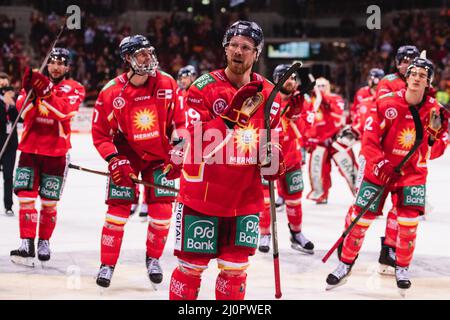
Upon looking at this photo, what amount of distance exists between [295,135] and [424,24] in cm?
1599

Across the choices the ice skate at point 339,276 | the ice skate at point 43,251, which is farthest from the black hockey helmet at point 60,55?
the ice skate at point 339,276

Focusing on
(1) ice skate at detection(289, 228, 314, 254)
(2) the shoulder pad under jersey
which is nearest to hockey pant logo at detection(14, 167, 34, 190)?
(1) ice skate at detection(289, 228, 314, 254)

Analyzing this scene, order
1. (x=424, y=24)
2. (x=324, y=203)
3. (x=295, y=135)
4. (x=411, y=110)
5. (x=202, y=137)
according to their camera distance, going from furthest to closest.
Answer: (x=424, y=24) → (x=324, y=203) → (x=295, y=135) → (x=411, y=110) → (x=202, y=137)

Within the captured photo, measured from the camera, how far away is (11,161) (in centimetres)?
839

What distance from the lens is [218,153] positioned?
377 cm

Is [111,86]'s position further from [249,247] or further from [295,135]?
[295,135]

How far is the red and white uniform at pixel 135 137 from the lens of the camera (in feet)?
17.3

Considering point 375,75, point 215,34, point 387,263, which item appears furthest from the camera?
point 215,34

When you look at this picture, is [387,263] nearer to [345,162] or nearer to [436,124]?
[436,124]

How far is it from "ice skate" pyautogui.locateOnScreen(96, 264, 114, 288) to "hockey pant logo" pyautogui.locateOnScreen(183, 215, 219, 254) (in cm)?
151

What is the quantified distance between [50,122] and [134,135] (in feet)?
3.67

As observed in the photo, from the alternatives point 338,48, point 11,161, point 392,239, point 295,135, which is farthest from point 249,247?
point 338,48

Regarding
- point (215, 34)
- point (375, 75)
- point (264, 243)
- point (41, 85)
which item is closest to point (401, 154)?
point (264, 243)

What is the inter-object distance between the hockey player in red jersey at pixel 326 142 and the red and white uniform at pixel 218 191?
564cm
